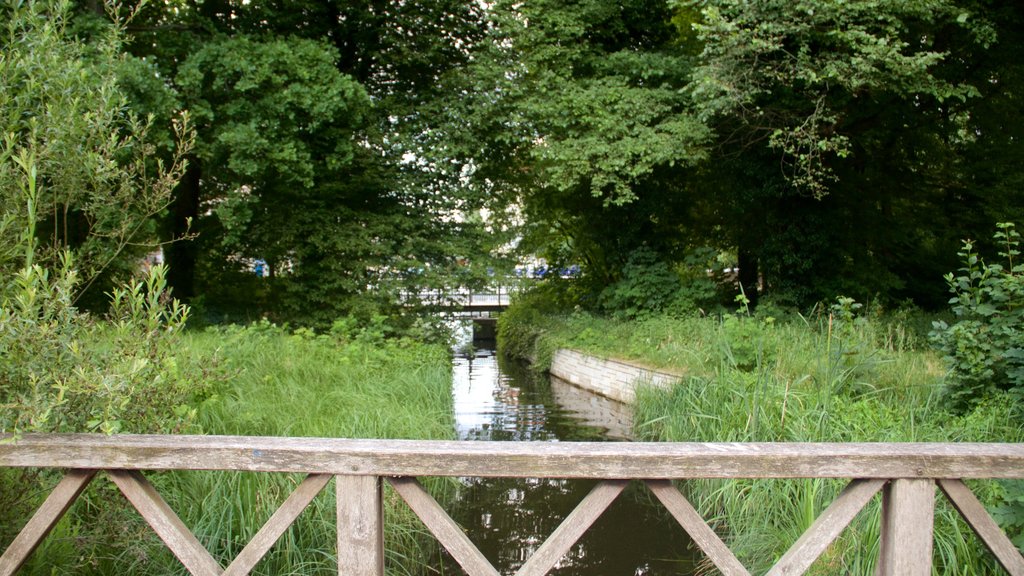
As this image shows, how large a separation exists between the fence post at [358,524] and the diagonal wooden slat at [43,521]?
90 centimetres

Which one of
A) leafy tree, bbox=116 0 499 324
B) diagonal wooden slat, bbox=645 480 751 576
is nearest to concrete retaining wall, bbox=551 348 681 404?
leafy tree, bbox=116 0 499 324

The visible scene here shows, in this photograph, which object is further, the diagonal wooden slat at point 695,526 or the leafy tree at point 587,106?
the leafy tree at point 587,106

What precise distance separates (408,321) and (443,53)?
17.7 ft

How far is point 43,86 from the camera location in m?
3.10

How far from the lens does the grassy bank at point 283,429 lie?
3.91 metres

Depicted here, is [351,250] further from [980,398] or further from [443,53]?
[980,398]

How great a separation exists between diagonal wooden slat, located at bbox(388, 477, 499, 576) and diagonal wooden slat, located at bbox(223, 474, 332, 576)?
28 centimetres

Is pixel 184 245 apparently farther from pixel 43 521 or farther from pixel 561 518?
pixel 43 521

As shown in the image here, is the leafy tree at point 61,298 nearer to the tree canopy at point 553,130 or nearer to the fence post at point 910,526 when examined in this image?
the fence post at point 910,526

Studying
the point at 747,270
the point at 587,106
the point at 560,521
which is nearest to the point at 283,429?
the point at 560,521

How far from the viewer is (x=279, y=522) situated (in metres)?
2.52

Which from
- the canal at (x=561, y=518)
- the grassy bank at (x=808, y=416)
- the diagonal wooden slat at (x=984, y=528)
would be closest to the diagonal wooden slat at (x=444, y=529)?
the diagonal wooden slat at (x=984, y=528)

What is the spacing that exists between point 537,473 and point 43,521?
173 cm

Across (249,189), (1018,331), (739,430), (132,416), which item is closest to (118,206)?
(132,416)
